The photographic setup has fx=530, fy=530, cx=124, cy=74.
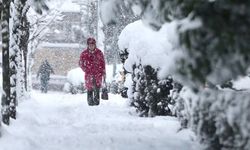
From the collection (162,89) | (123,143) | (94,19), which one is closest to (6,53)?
(123,143)

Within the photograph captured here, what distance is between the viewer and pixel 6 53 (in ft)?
20.4

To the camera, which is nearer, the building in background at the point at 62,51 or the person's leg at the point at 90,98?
the person's leg at the point at 90,98

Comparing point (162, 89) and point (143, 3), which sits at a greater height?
point (143, 3)

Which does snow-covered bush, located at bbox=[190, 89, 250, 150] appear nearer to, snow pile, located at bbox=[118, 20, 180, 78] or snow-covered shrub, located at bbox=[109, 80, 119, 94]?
snow pile, located at bbox=[118, 20, 180, 78]

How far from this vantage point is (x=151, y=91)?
818cm

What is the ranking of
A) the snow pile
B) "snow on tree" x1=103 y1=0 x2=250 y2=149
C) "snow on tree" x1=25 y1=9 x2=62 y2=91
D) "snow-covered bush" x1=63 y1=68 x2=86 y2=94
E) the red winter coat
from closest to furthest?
"snow on tree" x1=103 y1=0 x2=250 y2=149 → the snow pile → the red winter coat → "snow on tree" x1=25 y1=9 x2=62 y2=91 → "snow-covered bush" x1=63 y1=68 x2=86 y2=94

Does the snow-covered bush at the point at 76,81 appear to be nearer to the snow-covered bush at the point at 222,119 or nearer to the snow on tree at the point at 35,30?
the snow on tree at the point at 35,30

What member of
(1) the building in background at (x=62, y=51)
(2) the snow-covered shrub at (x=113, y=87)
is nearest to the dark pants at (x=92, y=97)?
(2) the snow-covered shrub at (x=113, y=87)

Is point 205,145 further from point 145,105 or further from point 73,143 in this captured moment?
point 145,105

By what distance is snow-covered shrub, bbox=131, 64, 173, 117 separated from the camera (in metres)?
8.11

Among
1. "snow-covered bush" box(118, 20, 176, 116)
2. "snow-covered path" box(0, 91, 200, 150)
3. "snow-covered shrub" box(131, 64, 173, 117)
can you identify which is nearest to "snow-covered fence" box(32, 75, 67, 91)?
"snow-covered bush" box(118, 20, 176, 116)

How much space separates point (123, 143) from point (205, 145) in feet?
4.78

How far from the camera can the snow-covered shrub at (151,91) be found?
811 cm

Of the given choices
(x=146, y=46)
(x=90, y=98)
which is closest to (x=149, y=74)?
(x=146, y=46)
